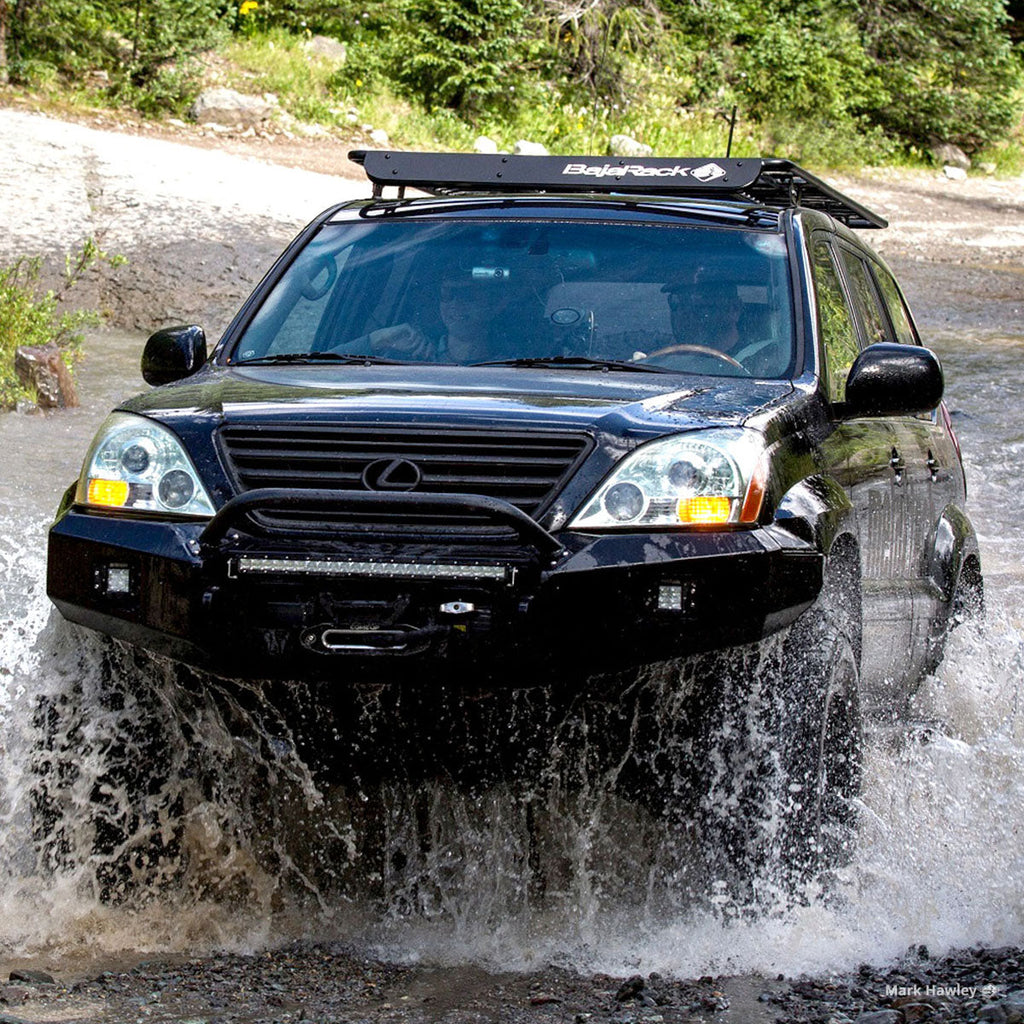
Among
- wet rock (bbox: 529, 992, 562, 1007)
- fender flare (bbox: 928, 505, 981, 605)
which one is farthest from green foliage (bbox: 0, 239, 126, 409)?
wet rock (bbox: 529, 992, 562, 1007)

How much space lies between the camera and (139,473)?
407 cm

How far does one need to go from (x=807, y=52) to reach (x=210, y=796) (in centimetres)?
3066

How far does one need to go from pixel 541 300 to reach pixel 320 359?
0.64 metres

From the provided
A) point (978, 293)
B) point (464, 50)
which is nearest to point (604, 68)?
point (464, 50)

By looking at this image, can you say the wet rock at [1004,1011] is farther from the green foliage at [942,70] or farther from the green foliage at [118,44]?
the green foliage at [942,70]

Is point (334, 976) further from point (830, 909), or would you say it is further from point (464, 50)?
point (464, 50)

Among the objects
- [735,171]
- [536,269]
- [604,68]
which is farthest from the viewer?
[604,68]

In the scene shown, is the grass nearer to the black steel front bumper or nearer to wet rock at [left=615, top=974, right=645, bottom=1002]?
the black steel front bumper

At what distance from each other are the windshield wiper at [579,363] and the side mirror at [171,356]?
0.90 metres

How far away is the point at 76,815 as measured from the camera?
4246mm

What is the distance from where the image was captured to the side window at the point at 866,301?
5629 millimetres

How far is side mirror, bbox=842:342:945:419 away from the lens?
4.50 meters

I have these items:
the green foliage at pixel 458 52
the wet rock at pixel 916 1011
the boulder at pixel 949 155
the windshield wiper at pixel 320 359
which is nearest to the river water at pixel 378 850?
the wet rock at pixel 916 1011

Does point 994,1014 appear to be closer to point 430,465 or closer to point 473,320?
point 430,465
